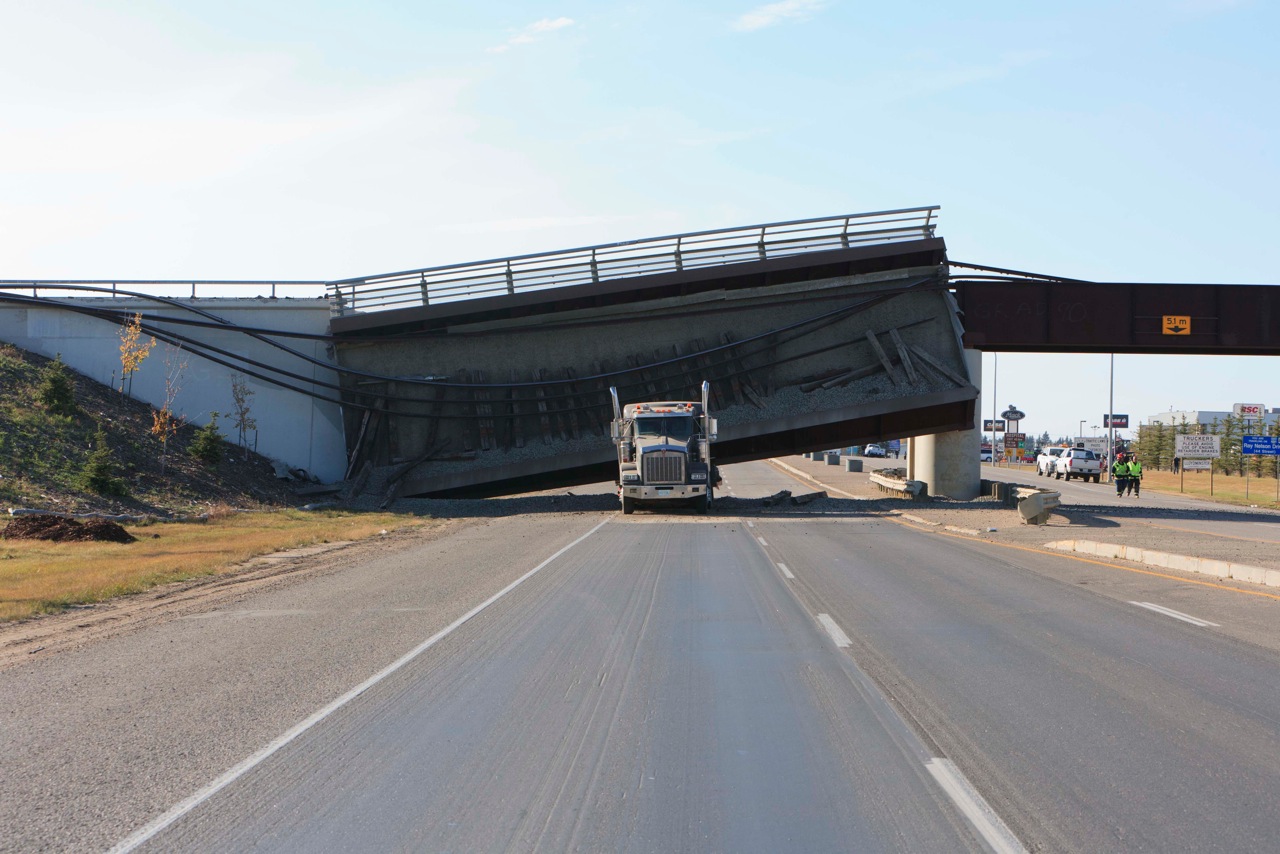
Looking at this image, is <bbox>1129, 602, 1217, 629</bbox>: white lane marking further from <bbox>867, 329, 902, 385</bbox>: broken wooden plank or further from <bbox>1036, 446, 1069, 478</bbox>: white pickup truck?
<bbox>1036, 446, 1069, 478</bbox>: white pickup truck

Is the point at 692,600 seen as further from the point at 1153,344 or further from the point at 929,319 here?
the point at 1153,344

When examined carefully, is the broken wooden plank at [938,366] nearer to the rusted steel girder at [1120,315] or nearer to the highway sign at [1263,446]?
the rusted steel girder at [1120,315]

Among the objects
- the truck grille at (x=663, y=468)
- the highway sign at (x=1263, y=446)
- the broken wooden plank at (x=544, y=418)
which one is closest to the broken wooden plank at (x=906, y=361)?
the truck grille at (x=663, y=468)

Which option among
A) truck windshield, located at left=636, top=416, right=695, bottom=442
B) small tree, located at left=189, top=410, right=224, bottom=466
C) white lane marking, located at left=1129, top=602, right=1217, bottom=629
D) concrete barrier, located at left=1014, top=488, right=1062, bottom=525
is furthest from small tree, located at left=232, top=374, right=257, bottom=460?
white lane marking, located at left=1129, top=602, right=1217, bottom=629

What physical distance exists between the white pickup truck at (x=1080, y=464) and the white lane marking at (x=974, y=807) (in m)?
70.6

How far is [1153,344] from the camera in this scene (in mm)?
39188

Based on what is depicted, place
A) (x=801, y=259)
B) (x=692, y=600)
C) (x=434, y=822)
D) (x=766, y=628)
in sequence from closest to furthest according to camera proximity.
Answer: (x=434, y=822) → (x=766, y=628) → (x=692, y=600) → (x=801, y=259)

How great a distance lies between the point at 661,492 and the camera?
33.8m

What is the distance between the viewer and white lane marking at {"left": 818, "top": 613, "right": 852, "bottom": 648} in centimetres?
1066

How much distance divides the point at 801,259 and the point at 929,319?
5580 mm

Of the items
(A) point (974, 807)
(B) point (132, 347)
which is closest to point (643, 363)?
(B) point (132, 347)

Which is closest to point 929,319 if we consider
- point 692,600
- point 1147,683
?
point 692,600

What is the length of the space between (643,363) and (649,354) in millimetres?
408

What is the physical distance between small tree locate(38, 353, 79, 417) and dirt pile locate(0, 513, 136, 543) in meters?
12.0
